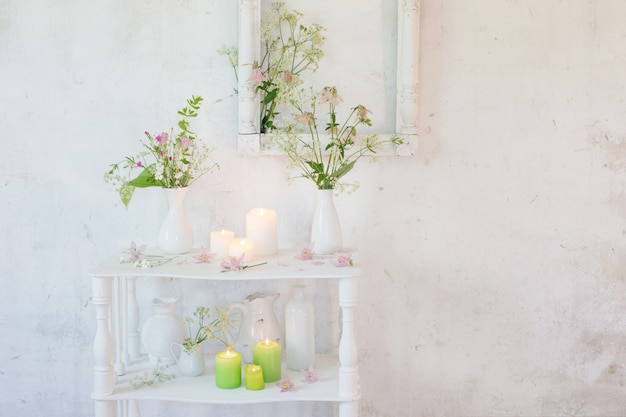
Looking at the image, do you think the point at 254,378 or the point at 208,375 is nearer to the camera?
the point at 254,378

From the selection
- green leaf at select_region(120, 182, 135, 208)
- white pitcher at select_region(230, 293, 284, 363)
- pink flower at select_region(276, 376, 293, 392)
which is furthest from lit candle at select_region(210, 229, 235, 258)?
pink flower at select_region(276, 376, 293, 392)

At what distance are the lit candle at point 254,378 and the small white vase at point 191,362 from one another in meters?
0.16

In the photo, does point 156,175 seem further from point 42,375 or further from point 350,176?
point 42,375

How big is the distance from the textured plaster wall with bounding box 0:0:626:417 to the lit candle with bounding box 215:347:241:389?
11.6 inches

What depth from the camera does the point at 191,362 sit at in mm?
2166

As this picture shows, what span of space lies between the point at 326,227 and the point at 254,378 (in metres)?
0.46

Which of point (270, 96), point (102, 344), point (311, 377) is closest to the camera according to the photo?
point (102, 344)

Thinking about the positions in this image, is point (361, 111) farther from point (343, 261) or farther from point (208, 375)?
point (208, 375)

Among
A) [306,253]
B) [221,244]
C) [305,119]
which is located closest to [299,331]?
[306,253]

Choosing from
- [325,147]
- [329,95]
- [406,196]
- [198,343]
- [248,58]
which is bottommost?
[198,343]

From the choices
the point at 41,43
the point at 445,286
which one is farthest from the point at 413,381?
the point at 41,43

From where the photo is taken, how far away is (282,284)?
7.77 ft

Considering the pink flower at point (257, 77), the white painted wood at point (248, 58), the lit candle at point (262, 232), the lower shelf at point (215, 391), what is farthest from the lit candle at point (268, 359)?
the pink flower at point (257, 77)

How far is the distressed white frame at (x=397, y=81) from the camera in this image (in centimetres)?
221
